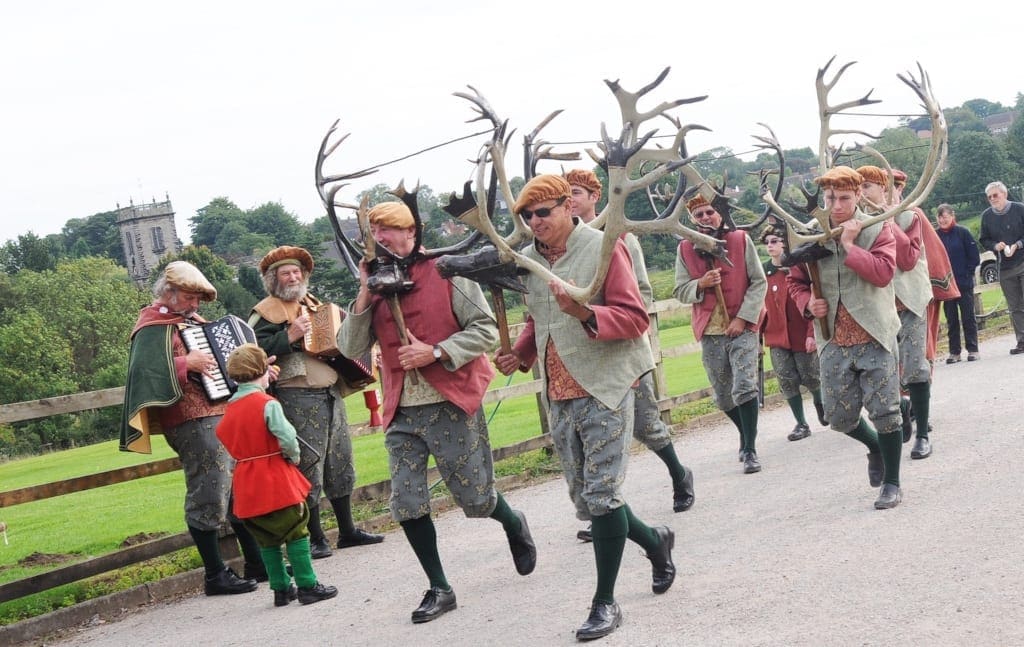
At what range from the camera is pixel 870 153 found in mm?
9930

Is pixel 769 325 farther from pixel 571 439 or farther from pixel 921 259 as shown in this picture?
pixel 571 439

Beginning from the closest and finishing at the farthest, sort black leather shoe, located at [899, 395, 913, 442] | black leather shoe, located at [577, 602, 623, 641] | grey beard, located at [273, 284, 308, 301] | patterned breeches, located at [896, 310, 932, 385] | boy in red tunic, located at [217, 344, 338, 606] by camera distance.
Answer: black leather shoe, located at [577, 602, 623, 641]
boy in red tunic, located at [217, 344, 338, 606]
grey beard, located at [273, 284, 308, 301]
patterned breeches, located at [896, 310, 932, 385]
black leather shoe, located at [899, 395, 913, 442]

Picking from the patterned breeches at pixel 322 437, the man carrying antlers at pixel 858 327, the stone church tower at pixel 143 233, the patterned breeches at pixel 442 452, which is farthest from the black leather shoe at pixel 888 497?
the stone church tower at pixel 143 233

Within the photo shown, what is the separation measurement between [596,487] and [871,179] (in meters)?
4.87

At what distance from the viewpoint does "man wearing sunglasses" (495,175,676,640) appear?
18.2ft

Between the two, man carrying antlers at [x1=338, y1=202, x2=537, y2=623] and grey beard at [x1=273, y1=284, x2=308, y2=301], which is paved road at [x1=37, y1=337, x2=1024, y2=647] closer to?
man carrying antlers at [x1=338, y1=202, x2=537, y2=623]

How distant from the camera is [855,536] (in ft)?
21.6

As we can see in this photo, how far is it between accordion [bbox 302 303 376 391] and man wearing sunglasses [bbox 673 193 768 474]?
2.63 m

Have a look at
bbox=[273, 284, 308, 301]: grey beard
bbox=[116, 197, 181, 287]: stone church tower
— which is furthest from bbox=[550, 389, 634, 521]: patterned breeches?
bbox=[116, 197, 181, 287]: stone church tower

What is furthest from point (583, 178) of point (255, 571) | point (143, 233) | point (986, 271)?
point (143, 233)

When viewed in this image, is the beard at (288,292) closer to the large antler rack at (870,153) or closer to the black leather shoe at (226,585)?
the black leather shoe at (226,585)

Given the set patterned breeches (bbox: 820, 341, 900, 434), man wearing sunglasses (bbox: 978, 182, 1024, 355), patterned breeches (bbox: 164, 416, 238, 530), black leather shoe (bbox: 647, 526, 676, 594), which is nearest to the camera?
black leather shoe (bbox: 647, 526, 676, 594)

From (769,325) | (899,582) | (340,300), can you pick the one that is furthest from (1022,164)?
(899,582)

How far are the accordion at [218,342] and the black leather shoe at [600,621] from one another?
10.4 ft
